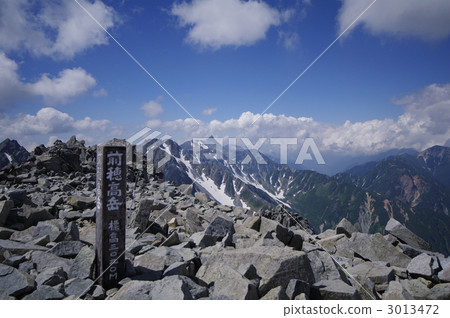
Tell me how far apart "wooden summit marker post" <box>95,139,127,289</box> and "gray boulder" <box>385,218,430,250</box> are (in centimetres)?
1220

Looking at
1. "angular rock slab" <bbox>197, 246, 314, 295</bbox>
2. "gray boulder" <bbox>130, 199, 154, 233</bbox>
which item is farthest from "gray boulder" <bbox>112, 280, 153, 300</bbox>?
"gray boulder" <bbox>130, 199, 154, 233</bbox>

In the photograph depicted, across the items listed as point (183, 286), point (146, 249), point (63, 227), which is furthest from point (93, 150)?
point (183, 286)

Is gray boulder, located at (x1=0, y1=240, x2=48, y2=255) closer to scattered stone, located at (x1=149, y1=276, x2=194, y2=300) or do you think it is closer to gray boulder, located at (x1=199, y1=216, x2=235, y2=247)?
scattered stone, located at (x1=149, y1=276, x2=194, y2=300)

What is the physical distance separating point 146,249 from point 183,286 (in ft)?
13.3

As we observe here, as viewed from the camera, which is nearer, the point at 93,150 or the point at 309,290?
the point at 309,290

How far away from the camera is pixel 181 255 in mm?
8617

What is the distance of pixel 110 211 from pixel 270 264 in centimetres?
431

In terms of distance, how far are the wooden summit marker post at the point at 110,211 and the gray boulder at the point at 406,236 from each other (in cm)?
1220

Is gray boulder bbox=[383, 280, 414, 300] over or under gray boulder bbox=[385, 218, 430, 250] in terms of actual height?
under

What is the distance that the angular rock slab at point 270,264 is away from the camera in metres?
6.66

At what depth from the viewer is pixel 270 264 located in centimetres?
698

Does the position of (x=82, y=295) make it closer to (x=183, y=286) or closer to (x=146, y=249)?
(x=183, y=286)

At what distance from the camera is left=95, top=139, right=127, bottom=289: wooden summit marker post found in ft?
22.4

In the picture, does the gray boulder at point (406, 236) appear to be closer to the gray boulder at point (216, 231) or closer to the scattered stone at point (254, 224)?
the scattered stone at point (254, 224)
